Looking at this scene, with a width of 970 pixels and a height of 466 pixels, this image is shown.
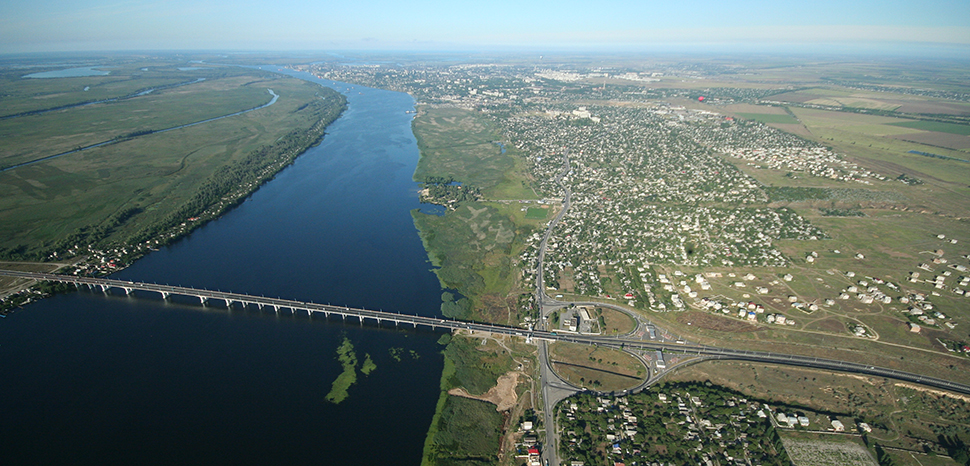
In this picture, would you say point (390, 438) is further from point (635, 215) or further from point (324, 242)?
point (635, 215)

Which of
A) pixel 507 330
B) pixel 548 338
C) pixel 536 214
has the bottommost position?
pixel 548 338

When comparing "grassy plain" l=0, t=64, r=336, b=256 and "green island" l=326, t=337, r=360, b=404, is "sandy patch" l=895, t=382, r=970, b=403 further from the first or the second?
"grassy plain" l=0, t=64, r=336, b=256

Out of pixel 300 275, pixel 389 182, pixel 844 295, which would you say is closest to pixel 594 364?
pixel 844 295

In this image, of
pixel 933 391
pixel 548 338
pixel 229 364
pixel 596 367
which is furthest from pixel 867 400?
pixel 229 364

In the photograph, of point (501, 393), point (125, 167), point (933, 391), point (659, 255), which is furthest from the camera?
point (125, 167)

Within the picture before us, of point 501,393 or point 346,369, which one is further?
point 346,369

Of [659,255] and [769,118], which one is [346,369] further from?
[769,118]
